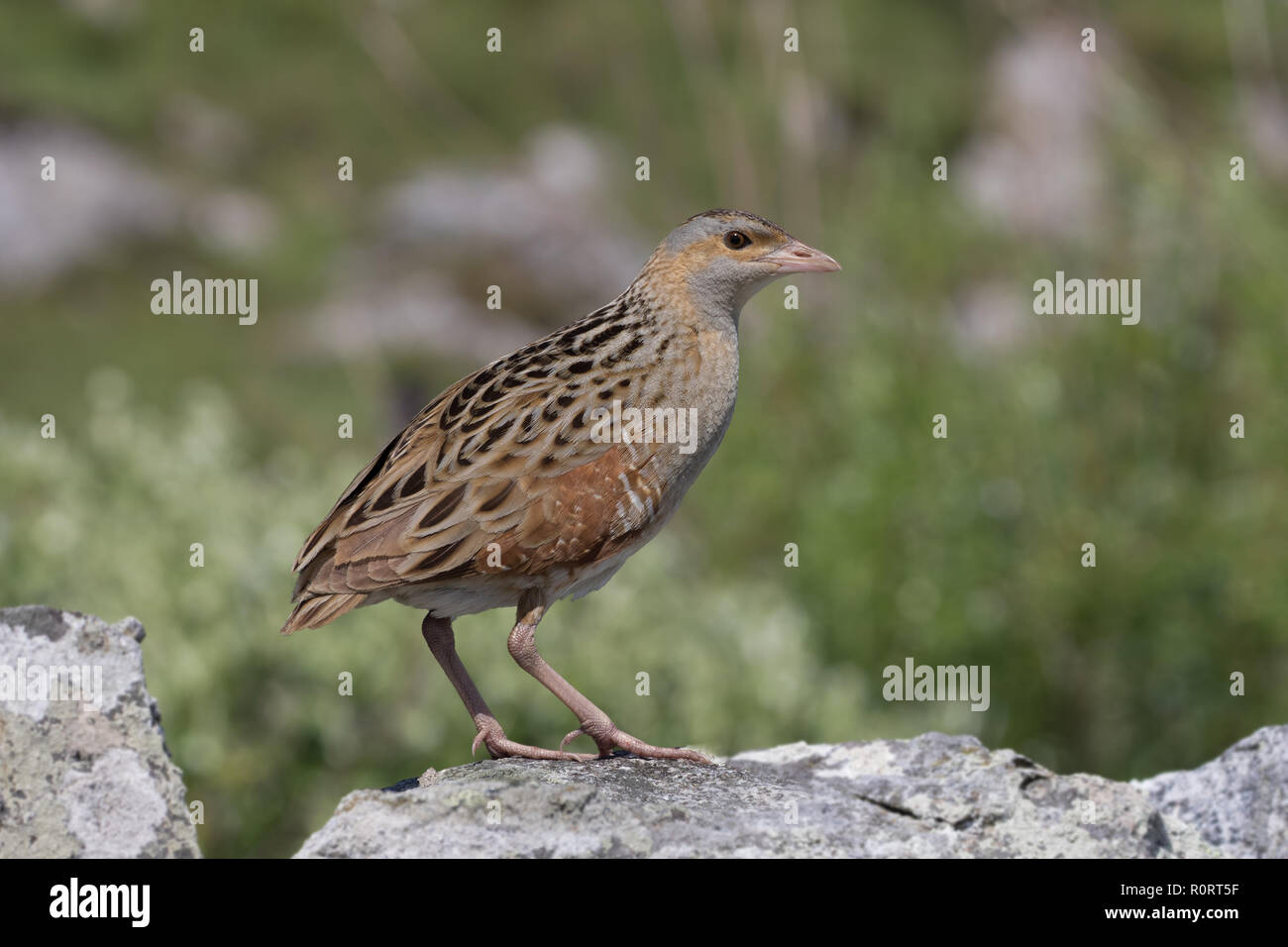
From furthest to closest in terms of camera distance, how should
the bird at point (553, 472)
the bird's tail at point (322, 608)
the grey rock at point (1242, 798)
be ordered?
1. the grey rock at point (1242, 798)
2. the bird at point (553, 472)
3. the bird's tail at point (322, 608)

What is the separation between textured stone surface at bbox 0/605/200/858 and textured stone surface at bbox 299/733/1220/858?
68 centimetres

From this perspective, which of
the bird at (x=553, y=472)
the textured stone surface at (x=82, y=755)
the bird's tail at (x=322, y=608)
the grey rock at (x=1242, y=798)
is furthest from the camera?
the grey rock at (x=1242, y=798)

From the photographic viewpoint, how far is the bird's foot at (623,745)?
6605mm

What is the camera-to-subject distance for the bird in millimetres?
6438

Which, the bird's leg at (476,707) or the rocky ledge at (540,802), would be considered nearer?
the rocky ledge at (540,802)

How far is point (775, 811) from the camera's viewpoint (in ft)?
19.9

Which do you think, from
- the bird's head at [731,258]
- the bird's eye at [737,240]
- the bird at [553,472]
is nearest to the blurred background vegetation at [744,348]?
the bird at [553,472]

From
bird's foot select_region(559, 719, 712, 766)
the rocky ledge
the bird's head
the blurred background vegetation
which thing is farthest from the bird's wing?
the blurred background vegetation

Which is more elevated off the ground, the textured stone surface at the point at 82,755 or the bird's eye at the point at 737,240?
the bird's eye at the point at 737,240

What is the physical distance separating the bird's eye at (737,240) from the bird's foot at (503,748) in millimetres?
2420

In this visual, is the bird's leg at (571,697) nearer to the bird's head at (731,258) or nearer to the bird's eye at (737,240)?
the bird's head at (731,258)

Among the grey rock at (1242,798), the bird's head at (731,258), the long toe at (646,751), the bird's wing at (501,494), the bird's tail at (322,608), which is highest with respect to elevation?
the bird's head at (731,258)

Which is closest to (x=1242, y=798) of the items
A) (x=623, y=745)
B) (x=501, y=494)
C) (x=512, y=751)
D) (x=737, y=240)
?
(x=623, y=745)

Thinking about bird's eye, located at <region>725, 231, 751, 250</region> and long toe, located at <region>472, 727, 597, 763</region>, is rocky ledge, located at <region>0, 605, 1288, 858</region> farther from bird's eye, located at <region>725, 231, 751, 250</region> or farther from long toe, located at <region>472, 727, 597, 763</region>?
bird's eye, located at <region>725, 231, 751, 250</region>
